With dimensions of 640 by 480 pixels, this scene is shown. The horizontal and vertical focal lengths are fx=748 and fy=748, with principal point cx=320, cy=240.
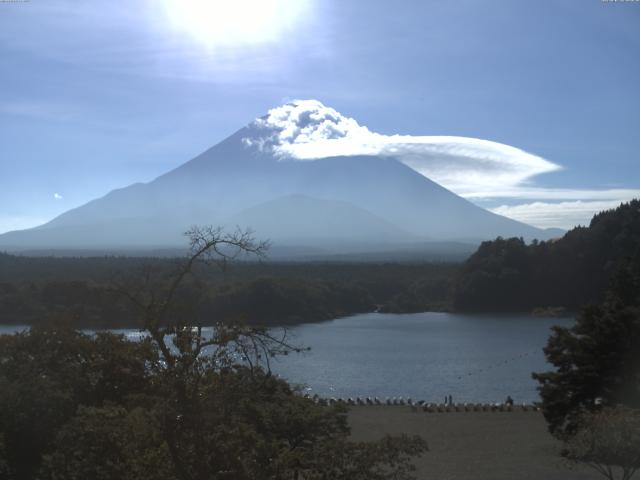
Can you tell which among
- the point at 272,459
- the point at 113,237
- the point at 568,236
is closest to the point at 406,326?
the point at 568,236

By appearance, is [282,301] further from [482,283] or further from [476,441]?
[476,441]

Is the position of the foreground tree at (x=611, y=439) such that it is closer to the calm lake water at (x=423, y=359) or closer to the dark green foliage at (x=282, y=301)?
the calm lake water at (x=423, y=359)

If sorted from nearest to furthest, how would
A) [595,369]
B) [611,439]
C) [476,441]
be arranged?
1. [611,439]
2. [595,369]
3. [476,441]

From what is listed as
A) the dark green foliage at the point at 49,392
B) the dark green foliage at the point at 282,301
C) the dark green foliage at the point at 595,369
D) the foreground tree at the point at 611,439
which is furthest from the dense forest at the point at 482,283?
the foreground tree at the point at 611,439

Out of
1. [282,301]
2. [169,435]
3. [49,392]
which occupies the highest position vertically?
[169,435]

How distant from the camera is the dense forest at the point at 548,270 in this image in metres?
35.8

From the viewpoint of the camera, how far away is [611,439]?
272 inches

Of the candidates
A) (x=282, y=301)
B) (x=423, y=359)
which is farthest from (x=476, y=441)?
(x=282, y=301)

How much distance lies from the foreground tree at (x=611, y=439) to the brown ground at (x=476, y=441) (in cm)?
148

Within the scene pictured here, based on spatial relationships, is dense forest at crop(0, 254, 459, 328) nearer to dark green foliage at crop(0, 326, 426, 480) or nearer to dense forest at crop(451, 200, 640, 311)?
dense forest at crop(451, 200, 640, 311)

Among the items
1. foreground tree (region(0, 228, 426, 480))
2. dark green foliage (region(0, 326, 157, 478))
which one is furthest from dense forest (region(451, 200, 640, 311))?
foreground tree (region(0, 228, 426, 480))

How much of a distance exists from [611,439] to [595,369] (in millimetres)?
3180

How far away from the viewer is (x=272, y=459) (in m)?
3.83

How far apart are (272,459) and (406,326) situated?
2821 centimetres
